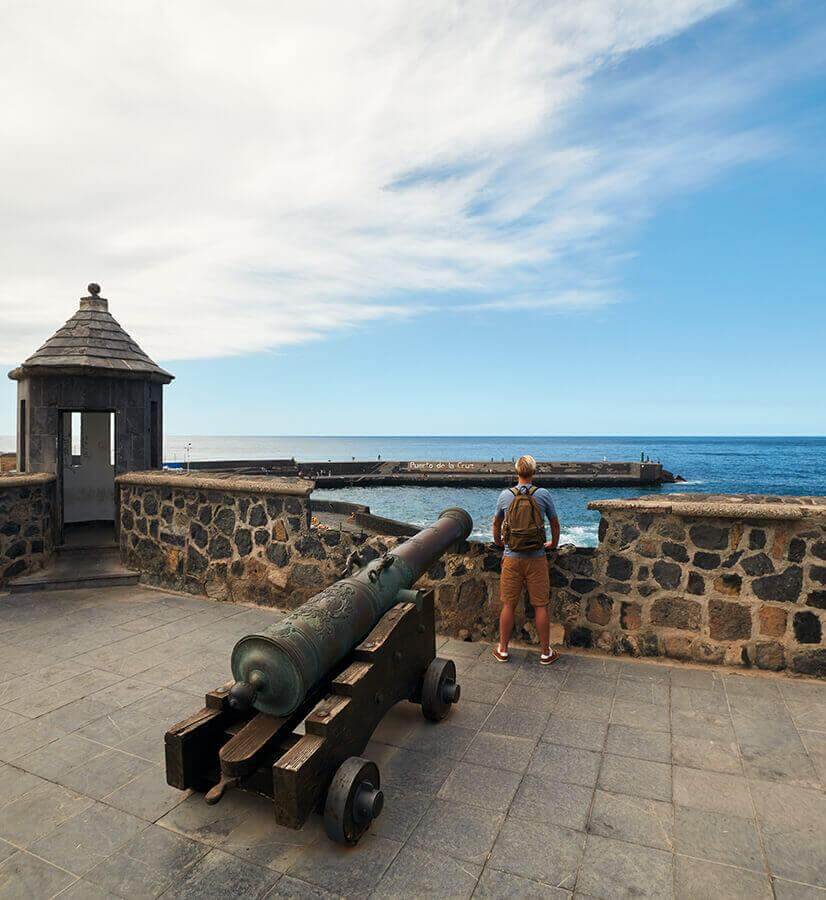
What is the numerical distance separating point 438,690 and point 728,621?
2649mm

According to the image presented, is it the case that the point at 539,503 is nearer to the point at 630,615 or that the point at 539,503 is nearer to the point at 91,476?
the point at 630,615

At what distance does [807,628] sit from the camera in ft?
16.1

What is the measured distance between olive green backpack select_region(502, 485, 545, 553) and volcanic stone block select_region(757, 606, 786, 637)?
185cm

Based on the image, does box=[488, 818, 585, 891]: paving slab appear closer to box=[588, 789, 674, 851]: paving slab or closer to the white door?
box=[588, 789, 674, 851]: paving slab

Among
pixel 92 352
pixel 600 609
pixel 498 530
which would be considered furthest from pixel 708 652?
pixel 92 352

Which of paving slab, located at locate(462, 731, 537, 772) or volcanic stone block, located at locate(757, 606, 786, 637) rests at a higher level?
volcanic stone block, located at locate(757, 606, 786, 637)

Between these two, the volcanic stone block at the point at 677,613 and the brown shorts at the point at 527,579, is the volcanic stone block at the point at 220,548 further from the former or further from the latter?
the volcanic stone block at the point at 677,613

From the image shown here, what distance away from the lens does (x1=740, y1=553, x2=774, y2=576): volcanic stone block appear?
502 centimetres

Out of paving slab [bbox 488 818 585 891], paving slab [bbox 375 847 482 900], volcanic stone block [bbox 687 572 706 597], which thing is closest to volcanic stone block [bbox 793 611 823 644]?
volcanic stone block [bbox 687 572 706 597]

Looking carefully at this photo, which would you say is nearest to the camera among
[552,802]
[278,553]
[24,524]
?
[552,802]

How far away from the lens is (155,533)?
25.3ft

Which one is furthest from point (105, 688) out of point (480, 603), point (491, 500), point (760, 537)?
point (491, 500)

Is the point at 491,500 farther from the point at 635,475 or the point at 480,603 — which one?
the point at 480,603

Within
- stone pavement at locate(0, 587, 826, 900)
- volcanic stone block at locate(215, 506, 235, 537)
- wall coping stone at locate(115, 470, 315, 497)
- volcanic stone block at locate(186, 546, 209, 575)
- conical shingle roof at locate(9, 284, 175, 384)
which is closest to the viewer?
stone pavement at locate(0, 587, 826, 900)
